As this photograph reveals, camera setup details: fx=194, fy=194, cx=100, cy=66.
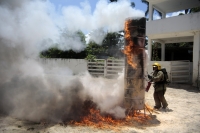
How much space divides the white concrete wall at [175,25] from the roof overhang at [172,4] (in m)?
1.77

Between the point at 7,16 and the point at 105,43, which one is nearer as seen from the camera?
the point at 7,16

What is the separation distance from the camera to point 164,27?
14.5 metres

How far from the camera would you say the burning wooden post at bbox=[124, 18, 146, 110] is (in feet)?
20.7

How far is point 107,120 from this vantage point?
19.0 feet

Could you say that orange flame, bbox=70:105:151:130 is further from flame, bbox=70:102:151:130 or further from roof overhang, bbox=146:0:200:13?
roof overhang, bbox=146:0:200:13

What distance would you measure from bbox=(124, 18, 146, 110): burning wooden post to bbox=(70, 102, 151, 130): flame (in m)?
0.31

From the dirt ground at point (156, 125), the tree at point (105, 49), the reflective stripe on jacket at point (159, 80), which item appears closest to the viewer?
the dirt ground at point (156, 125)

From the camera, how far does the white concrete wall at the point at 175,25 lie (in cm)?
1297

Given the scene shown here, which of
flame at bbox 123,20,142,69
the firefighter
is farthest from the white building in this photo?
flame at bbox 123,20,142,69

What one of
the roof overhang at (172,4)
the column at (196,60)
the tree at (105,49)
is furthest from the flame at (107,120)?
the tree at (105,49)

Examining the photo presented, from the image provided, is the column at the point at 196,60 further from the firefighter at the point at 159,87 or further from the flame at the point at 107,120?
the flame at the point at 107,120

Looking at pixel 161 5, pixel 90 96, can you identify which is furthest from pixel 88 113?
pixel 161 5

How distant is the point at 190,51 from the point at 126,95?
57.4 ft

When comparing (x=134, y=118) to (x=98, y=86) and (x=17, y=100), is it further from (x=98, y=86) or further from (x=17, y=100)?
(x=17, y=100)
